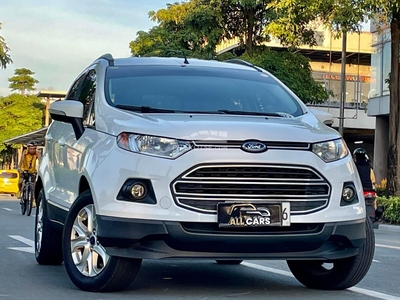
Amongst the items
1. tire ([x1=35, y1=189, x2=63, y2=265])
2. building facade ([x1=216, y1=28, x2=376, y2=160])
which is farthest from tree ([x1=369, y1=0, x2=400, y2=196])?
building facade ([x1=216, y1=28, x2=376, y2=160])

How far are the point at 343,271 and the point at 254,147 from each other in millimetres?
1341

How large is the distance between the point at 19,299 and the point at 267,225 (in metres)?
1.80

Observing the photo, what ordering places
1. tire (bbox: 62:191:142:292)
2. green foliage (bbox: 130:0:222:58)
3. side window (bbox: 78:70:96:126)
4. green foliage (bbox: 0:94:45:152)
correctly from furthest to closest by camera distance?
green foliage (bbox: 0:94:45:152)
green foliage (bbox: 130:0:222:58)
side window (bbox: 78:70:96:126)
tire (bbox: 62:191:142:292)

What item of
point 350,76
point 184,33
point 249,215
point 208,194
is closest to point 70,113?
point 208,194

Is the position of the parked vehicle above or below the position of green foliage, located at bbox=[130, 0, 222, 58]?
below

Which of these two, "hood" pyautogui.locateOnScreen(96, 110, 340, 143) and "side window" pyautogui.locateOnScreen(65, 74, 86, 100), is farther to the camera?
"side window" pyautogui.locateOnScreen(65, 74, 86, 100)

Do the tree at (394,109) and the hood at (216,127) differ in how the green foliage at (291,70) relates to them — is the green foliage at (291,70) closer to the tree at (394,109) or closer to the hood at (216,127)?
the tree at (394,109)

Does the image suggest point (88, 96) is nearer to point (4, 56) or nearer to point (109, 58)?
point (109, 58)

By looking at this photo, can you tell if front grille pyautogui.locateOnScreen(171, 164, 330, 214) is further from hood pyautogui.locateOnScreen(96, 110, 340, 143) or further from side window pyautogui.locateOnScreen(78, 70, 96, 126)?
side window pyautogui.locateOnScreen(78, 70, 96, 126)

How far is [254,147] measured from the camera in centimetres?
602

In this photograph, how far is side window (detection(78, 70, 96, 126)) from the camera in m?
7.18

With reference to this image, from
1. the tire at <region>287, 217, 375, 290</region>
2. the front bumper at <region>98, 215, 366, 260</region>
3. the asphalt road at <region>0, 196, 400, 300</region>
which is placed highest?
the front bumper at <region>98, 215, 366, 260</region>

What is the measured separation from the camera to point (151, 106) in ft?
22.5

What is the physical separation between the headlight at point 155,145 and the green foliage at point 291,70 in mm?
34428
